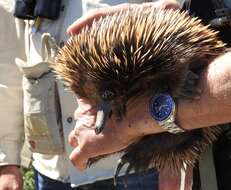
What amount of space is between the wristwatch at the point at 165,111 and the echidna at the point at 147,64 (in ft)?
0.05

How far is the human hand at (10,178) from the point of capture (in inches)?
98.1

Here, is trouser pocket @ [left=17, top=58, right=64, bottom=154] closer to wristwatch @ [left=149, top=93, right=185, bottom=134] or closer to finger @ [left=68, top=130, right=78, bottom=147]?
finger @ [left=68, top=130, right=78, bottom=147]

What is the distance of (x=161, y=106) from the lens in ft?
4.45

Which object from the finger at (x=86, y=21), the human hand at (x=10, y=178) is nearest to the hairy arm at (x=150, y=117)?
the finger at (x=86, y=21)

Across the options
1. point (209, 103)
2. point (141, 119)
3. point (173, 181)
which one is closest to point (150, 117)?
point (141, 119)

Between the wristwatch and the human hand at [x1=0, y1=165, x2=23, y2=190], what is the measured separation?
1246 millimetres

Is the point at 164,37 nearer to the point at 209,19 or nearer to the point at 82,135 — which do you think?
the point at 209,19

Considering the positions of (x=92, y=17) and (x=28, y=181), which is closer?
(x=92, y=17)

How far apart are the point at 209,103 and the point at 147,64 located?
16 centimetres

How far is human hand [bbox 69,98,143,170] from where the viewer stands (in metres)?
1.44

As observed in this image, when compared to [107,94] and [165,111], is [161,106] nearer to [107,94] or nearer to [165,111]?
[165,111]

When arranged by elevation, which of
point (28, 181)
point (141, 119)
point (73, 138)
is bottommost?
point (28, 181)

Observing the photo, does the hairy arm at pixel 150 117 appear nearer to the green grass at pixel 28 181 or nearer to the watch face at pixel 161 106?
the watch face at pixel 161 106

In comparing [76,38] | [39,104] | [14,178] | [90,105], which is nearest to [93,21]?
[76,38]
